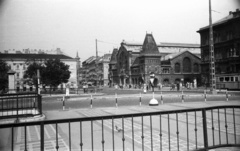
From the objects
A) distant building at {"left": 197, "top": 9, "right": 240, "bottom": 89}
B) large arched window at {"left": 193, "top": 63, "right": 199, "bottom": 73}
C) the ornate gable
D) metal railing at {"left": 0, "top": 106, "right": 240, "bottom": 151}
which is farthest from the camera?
large arched window at {"left": 193, "top": 63, "right": 199, "bottom": 73}

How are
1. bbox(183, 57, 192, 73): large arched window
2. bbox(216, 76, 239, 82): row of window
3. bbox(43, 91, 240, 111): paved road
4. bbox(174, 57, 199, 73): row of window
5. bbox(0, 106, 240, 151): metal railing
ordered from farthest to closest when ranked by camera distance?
1. bbox(183, 57, 192, 73): large arched window
2. bbox(174, 57, 199, 73): row of window
3. bbox(216, 76, 239, 82): row of window
4. bbox(43, 91, 240, 111): paved road
5. bbox(0, 106, 240, 151): metal railing

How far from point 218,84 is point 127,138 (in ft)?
110

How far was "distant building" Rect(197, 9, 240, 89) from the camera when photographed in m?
34.2

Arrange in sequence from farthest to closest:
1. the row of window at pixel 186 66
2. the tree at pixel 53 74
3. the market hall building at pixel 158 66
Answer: the row of window at pixel 186 66 → the market hall building at pixel 158 66 → the tree at pixel 53 74

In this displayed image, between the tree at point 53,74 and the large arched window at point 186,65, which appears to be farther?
the large arched window at point 186,65

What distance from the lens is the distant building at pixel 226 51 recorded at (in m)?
34.2

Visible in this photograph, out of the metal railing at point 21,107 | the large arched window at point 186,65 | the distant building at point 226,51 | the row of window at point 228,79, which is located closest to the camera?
the metal railing at point 21,107

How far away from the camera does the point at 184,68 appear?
2766 inches

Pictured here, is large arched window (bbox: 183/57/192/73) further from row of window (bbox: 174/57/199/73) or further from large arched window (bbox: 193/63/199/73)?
large arched window (bbox: 193/63/199/73)

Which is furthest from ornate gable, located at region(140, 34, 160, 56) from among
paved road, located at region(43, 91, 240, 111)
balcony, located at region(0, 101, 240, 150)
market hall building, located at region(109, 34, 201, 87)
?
balcony, located at region(0, 101, 240, 150)

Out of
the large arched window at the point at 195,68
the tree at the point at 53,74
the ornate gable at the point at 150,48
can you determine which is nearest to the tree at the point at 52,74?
the tree at the point at 53,74

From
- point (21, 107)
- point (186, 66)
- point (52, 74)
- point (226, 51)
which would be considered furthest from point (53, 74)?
point (186, 66)

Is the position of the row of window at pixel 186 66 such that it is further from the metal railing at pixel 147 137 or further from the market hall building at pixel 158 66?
the metal railing at pixel 147 137

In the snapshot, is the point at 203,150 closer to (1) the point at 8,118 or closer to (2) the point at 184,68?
(1) the point at 8,118
